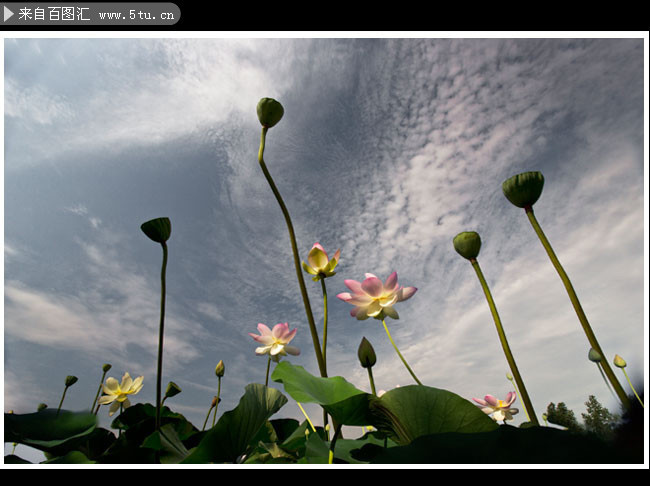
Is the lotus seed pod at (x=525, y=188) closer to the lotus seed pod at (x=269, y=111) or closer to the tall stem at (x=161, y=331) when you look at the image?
the lotus seed pod at (x=269, y=111)

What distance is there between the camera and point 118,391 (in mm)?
1650

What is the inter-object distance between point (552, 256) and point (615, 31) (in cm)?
55

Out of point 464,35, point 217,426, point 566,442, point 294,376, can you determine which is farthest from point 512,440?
point 464,35

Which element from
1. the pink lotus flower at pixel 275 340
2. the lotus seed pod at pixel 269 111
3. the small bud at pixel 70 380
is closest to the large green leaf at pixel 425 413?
the pink lotus flower at pixel 275 340

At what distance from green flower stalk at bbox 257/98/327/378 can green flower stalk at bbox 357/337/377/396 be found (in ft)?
0.38

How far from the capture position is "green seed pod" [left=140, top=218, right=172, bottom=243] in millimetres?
1054

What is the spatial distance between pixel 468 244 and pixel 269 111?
2.74 feet

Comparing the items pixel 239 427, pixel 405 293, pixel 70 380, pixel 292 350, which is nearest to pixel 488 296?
pixel 405 293

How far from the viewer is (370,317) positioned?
109cm

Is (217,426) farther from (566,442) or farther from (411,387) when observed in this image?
(566,442)

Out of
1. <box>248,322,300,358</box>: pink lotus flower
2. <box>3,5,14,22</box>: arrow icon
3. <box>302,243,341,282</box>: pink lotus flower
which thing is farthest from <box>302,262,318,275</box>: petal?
<box>3,5,14,22</box>: arrow icon

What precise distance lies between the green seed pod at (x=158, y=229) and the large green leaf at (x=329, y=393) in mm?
628

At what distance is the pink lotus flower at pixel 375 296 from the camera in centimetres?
105

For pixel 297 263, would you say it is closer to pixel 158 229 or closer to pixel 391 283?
pixel 391 283
